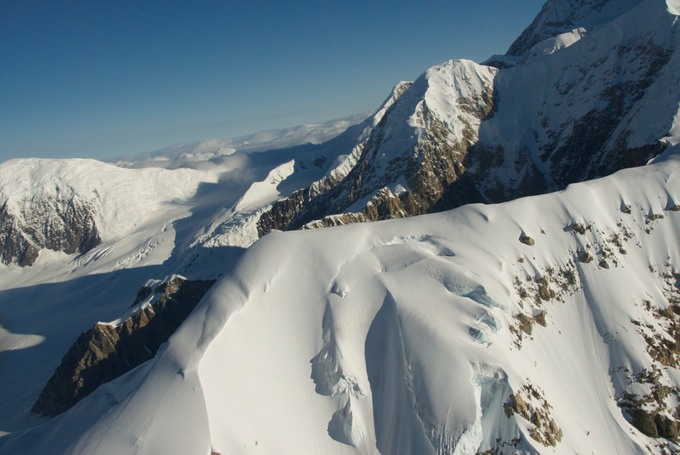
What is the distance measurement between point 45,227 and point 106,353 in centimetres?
13508

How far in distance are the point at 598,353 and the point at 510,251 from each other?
50.4ft

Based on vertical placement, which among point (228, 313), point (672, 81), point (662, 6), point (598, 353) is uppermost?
point (662, 6)

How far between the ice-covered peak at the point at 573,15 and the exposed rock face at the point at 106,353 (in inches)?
6726

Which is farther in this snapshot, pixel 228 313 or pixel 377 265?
pixel 377 265

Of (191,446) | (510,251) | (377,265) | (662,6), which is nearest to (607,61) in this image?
(662,6)

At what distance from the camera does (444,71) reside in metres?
134

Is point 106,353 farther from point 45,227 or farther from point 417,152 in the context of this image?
point 45,227

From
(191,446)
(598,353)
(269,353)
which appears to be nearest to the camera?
(191,446)

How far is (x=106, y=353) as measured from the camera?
8394 cm

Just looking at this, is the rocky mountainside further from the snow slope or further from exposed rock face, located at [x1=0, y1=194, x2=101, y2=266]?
exposed rock face, located at [x1=0, y1=194, x2=101, y2=266]

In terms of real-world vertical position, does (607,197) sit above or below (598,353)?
above

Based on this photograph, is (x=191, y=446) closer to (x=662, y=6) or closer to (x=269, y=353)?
(x=269, y=353)

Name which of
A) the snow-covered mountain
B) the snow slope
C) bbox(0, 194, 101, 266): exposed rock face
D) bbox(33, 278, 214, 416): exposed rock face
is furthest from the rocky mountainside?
bbox(0, 194, 101, 266): exposed rock face

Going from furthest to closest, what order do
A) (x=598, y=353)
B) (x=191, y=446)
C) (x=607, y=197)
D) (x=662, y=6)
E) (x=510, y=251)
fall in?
1. (x=662, y=6)
2. (x=607, y=197)
3. (x=510, y=251)
4. (x=598, y=353)
5. (x=191, y=446)
